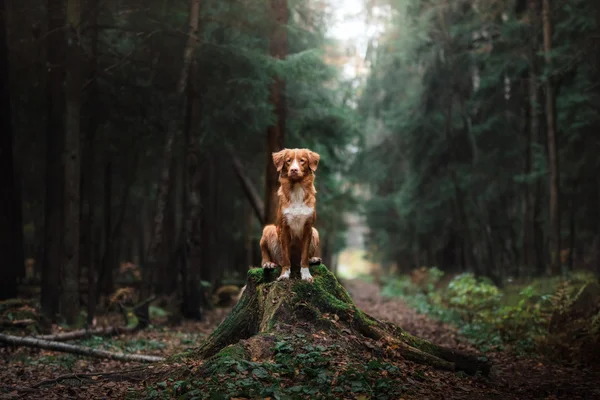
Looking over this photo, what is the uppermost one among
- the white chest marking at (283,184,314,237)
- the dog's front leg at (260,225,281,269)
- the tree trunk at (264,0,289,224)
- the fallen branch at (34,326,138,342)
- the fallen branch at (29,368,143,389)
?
the tree trunk at (264,0,289,224)

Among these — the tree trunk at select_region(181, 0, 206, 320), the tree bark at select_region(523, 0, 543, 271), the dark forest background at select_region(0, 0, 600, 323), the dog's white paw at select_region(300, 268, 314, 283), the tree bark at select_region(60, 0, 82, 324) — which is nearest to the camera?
the dog's white paw at select_region(300, 268, 314, 283)

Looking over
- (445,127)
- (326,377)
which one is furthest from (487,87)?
(326,377)

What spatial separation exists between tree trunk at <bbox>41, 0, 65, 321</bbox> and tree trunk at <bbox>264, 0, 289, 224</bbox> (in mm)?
5506

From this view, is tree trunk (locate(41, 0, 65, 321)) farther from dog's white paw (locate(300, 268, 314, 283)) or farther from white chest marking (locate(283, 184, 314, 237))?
dog's white paw (locate(300, 268, 314, 283))

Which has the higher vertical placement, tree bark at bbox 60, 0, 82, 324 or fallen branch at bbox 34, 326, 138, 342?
tree bark at bbox 60, 0, 82, 324

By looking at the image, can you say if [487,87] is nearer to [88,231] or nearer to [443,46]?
[443,46]

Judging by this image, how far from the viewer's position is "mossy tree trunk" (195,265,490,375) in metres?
6.88

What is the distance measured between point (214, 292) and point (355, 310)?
13.2 m

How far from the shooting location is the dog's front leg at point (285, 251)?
22.9ft

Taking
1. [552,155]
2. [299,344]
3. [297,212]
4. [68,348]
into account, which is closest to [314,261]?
[297,212]

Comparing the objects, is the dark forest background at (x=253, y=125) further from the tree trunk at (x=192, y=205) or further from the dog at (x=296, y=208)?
the dog at (x=296, y=208)

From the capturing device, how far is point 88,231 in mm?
15188

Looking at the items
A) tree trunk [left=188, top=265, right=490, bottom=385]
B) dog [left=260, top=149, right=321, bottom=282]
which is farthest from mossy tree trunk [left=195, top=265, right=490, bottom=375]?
dog [left=260, top=149, right=321, bottom=282]

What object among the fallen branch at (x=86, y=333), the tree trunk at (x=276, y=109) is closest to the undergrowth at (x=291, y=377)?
the fallen branch at (x=86, y=333)
